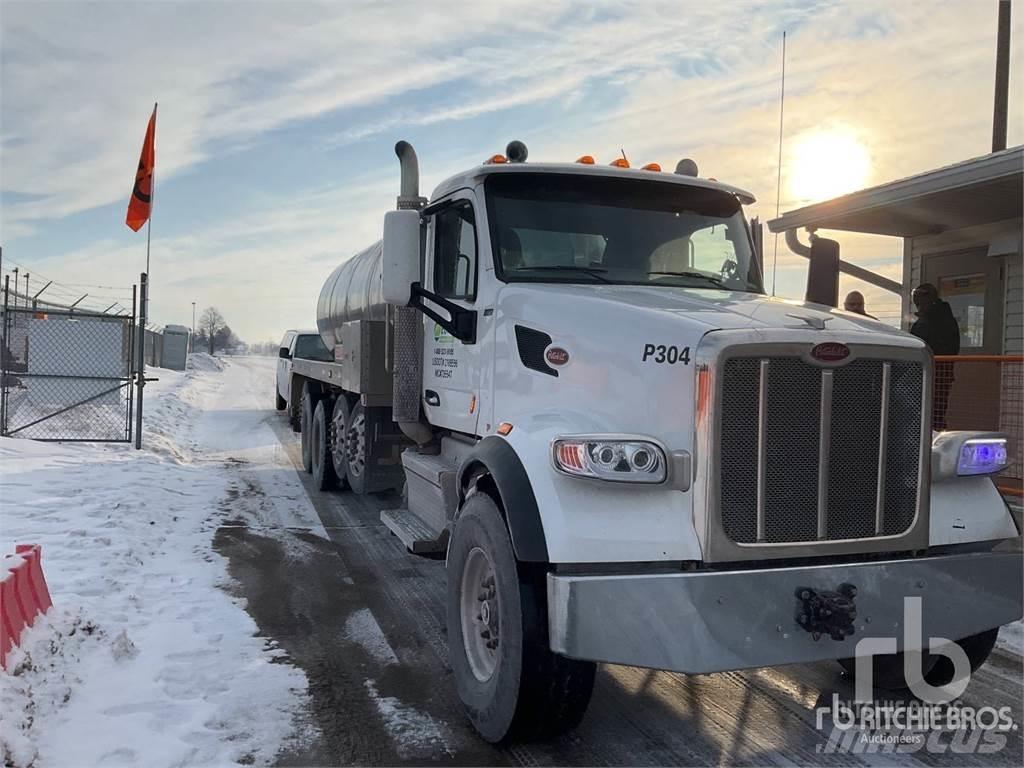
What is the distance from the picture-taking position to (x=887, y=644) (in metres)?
3.22

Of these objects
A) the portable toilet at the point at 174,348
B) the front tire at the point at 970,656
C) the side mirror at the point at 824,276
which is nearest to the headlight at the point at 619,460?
the front tire at the point at 970,656

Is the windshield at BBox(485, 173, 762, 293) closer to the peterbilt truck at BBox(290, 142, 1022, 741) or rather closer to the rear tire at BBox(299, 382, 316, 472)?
the peterbilt truck at BBox(290, 142, 1022, 741)

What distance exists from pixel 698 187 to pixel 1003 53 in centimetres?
1388

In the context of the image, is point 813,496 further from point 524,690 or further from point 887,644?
point 524,690

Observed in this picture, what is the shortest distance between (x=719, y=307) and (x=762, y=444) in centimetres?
83

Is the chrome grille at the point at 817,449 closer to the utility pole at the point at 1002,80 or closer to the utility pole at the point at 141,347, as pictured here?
the utility pole at the point at 141,347

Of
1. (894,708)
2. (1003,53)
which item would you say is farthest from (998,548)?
(1003,53)

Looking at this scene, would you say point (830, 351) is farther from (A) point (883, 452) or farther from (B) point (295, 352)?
(B) point (295, 352)

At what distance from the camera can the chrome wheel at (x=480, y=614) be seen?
3.69 meters

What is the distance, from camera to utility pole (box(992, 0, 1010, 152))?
15.0m

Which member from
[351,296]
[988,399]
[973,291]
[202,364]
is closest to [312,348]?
[351,296]

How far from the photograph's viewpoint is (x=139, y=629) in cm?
476

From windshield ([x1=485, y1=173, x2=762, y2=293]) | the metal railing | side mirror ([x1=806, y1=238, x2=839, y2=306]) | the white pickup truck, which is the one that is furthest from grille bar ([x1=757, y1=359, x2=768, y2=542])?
the white pickup truck

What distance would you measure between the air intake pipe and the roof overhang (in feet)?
19.6
